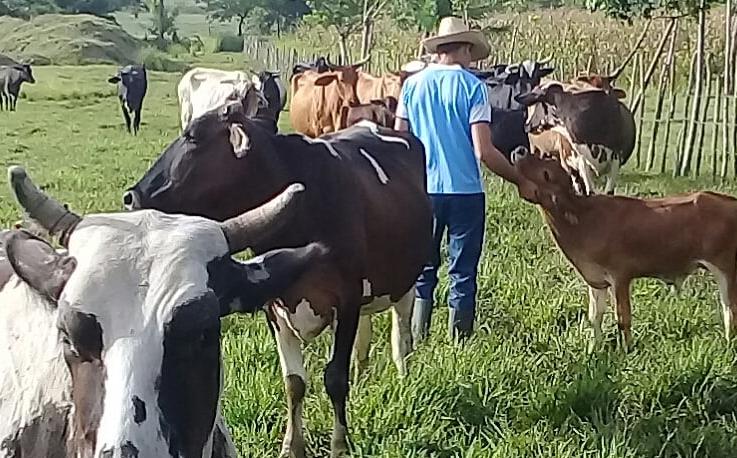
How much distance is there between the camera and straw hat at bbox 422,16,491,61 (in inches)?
276

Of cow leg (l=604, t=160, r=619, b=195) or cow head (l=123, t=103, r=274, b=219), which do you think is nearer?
cow head (l=123, t=103, r=274, b=219)

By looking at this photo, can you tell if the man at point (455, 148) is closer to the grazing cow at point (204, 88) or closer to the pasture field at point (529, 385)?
the pasture field at point (529, 385)

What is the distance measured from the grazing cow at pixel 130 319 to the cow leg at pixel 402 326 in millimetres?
3531

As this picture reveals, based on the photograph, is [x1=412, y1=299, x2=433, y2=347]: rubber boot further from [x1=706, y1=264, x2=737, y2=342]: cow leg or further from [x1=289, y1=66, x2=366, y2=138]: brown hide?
[x1=289, y1=66, x2=366, y2=138]: brown hide

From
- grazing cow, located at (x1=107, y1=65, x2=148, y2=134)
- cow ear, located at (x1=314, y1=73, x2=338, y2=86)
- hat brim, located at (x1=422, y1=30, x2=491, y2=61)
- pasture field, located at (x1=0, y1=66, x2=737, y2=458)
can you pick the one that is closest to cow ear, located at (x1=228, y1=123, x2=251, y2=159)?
pasture field, located at (x1=0, y1=66, x2=737, y2=458)

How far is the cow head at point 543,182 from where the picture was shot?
738cm

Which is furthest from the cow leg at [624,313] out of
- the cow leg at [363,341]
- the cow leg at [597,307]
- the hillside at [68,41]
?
the hillside at [68,41]

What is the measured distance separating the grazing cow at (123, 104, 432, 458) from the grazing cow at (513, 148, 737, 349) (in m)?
1.56

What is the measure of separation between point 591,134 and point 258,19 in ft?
187

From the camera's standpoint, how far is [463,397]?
596 centimetres

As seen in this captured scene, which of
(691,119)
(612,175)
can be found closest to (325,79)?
(612,175)

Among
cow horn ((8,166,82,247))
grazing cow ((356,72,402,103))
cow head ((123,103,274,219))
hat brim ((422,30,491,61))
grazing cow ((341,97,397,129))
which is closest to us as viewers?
cow horn ((8,166,82,247))

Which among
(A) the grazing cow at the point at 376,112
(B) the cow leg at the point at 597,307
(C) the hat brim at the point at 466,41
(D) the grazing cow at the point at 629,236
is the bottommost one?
(B) the cow leg at the point at 597,307

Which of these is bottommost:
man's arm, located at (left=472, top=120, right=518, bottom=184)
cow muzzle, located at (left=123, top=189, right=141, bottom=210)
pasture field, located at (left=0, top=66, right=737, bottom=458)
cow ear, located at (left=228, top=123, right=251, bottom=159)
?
pasture field, located at (left=0, top=66, right=737, bottom=458)
